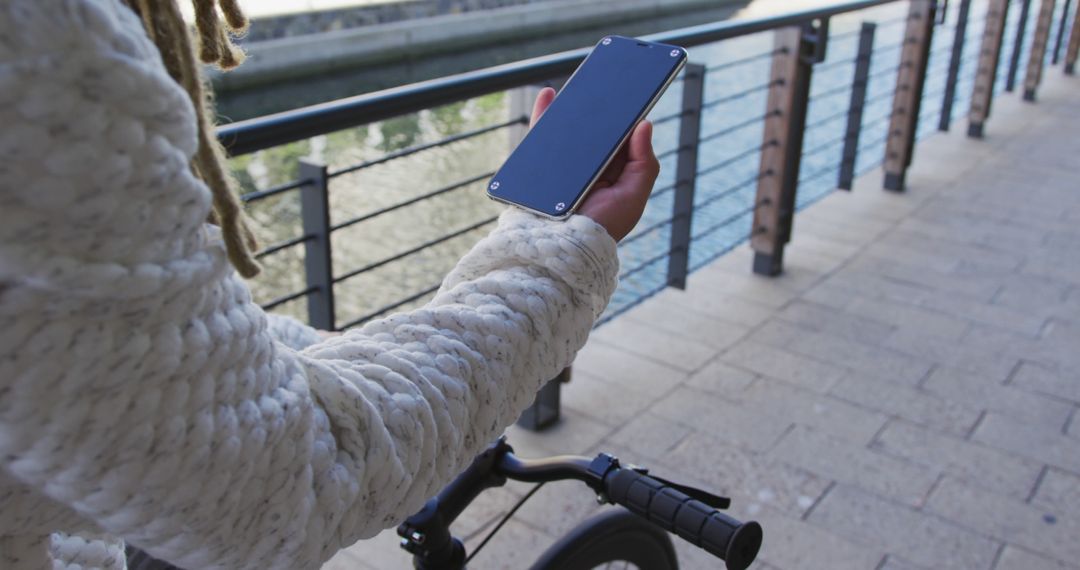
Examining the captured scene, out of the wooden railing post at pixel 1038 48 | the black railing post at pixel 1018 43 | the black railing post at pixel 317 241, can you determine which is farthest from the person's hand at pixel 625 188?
the wooden railing post at pixel 1038 48

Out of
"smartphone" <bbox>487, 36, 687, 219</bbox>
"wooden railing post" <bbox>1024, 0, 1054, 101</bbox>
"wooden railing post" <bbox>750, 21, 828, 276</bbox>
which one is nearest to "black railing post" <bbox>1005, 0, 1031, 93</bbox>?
"wooden railing post" <bbox>1024, 0, 1054, 101</bbox>

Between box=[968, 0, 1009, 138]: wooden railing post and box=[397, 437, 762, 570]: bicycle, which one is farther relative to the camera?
box=[968, 0, 1009, 138]: wooden railing post

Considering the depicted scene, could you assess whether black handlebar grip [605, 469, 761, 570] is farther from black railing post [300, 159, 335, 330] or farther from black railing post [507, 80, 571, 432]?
black railing post [507, 80, 571, 432]

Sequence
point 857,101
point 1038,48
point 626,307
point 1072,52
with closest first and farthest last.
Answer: point 626,307 < point 857,101 < point 1038,48 < point 1072,52

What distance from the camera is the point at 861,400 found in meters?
3.14

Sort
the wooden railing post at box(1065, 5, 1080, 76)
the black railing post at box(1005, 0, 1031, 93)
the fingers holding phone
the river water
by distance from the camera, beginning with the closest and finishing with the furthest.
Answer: the fingers holding phone, the river water, the black railing post at box(1005, 0, 1031, 93), the wooden railing post at box(1065, 5, 1080, 76)

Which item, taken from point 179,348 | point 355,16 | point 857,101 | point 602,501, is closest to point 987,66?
point 857,101

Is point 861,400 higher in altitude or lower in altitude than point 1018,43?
lower

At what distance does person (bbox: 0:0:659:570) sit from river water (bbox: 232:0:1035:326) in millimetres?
2667

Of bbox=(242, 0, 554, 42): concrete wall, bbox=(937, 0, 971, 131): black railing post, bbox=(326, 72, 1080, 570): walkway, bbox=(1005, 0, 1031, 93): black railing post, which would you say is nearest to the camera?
bbox=(326, 72, 1080, 570): walkway

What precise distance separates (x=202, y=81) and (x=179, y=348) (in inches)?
7.9

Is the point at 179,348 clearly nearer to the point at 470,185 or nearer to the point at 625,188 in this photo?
the point at 625,188

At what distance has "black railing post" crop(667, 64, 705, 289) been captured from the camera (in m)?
3.39

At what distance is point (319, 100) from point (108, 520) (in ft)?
44.8
